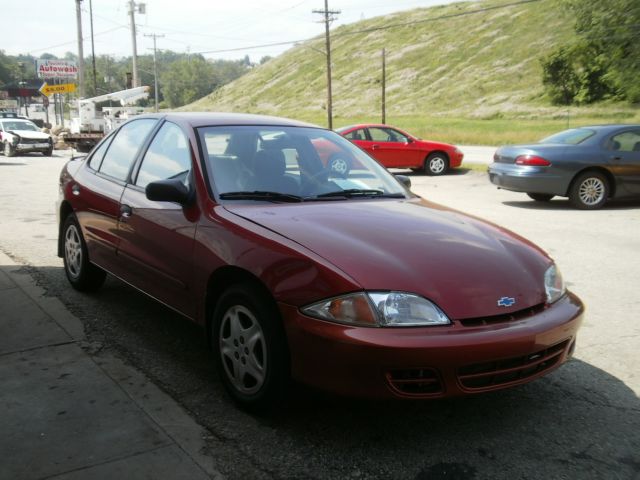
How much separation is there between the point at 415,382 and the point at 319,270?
2.09ft

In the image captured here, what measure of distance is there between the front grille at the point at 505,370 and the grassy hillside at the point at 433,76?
38913 mm

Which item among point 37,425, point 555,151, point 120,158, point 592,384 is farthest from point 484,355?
point 555,151

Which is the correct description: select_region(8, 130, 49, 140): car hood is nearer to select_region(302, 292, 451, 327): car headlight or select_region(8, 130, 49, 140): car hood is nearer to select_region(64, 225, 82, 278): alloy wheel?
select_region(64, 225, 82, 278): alloy wheel

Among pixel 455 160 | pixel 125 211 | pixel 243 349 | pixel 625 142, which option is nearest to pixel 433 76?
pixel 455 160

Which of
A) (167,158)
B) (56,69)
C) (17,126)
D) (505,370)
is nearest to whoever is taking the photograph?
(505,370)

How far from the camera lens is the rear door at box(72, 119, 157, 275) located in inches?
183

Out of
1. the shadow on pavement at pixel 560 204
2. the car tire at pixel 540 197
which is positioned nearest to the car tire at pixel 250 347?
the shadow on pavement at pixel 560 204

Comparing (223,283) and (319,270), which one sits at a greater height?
(319,270)

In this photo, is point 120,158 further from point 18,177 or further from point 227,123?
point 18,177

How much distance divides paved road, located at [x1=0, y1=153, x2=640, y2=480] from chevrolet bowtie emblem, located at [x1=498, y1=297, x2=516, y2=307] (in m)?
0.66

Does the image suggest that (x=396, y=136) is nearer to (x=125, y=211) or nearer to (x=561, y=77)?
(x=125, y=211)

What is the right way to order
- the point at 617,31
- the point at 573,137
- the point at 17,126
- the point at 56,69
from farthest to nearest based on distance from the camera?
→ 1. the point at 56,69
2. the point at 17,126
3. the point at 617,31
4. the point at 573,137

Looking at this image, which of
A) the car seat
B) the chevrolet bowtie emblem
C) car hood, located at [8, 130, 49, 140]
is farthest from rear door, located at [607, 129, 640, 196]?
car hood, located at [8, 130, 49, 140]

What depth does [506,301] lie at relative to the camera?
297cm
